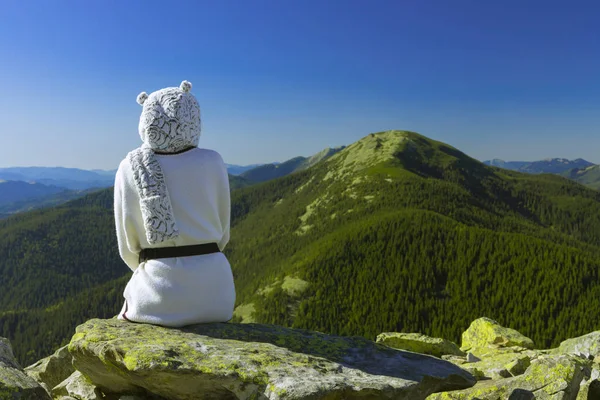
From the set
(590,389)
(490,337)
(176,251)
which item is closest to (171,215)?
(176,251)

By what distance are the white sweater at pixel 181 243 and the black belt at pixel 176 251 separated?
70 millimetres

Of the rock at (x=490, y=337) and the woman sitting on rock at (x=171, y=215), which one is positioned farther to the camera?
the rock at (x=490, y=337)

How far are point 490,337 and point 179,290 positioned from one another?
15.1 meters

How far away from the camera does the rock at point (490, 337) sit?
16359mm

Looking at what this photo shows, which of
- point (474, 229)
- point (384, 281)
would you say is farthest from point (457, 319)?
point (474, 229)

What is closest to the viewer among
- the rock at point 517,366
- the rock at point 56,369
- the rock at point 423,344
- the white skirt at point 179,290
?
the white skirt at point 179,290

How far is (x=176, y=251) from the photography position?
269 inches

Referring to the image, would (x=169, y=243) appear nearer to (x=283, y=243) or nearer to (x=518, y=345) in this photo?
(x=518, y=345)

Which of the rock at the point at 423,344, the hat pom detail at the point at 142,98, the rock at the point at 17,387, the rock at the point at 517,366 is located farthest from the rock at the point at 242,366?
the rock at the point at 423,344

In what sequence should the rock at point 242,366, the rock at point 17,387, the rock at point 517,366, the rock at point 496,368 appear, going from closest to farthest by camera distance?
the rock at point 17,387 < the rock at point 242,366 < the rock at point 496,368 < the rock at point 517,366

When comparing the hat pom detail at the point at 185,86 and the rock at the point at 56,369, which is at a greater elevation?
the hat pom detail at the point at 185,86

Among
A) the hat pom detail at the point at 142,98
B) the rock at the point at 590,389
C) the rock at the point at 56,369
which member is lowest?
the rock at the point at 56,369

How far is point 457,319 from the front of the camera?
107 metres

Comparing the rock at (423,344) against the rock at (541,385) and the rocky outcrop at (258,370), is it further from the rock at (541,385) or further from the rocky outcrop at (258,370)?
the rock at (541,385)
